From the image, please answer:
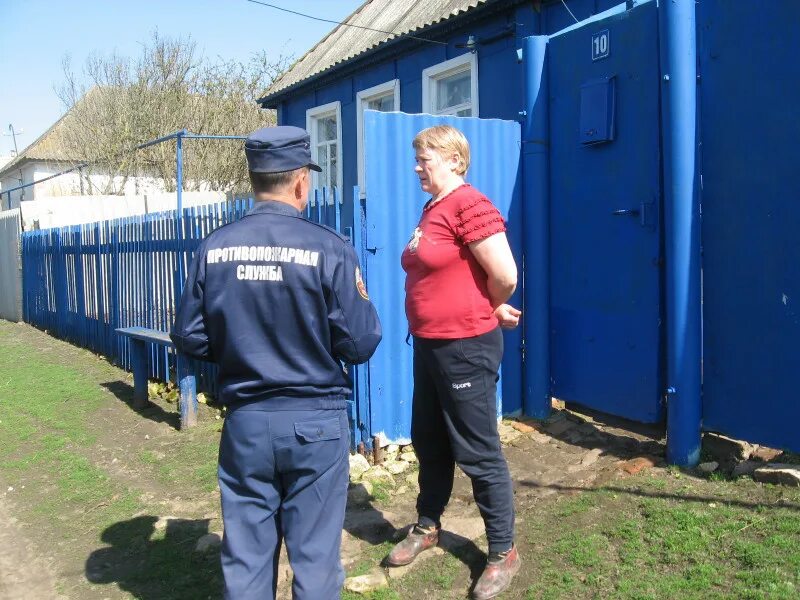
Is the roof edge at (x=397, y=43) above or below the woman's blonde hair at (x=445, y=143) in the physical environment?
above

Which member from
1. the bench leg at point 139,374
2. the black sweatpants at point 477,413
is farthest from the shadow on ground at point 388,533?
the bench leg at point 139,374

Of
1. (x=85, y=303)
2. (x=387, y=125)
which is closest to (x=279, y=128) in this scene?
(x=387, y=125)

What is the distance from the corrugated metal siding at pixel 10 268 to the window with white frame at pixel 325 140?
564cm

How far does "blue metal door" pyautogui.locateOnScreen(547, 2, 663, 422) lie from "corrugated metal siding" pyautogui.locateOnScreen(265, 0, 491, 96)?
406cm

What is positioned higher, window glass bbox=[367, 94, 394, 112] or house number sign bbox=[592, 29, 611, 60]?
window glass bbox=[367, 94, 394, 112]

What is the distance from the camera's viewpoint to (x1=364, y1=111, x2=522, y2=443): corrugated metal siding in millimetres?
4758

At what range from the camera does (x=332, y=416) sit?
2.38 m

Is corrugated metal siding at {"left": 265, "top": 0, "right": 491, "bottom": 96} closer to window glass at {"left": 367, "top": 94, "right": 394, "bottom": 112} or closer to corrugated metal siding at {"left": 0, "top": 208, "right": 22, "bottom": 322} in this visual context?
window glass at {"left": 367, "top": 94, "right": 394, "bottom": 112}

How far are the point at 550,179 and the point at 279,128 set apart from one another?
3.26m

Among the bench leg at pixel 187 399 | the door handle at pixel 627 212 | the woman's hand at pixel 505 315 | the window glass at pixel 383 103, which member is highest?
the window glass at pixel 383 103

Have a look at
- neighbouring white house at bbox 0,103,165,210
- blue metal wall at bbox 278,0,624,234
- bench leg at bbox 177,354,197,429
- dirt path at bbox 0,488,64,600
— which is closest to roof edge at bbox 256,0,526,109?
blue metal wall at bbox 278,0,624,234

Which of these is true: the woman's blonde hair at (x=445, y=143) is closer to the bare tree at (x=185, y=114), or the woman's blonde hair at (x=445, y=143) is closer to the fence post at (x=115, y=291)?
the fence post at (x=115, y=291)

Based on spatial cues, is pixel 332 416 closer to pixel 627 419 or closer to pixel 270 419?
pixel 270 419

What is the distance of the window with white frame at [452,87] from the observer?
9180 millimetres
